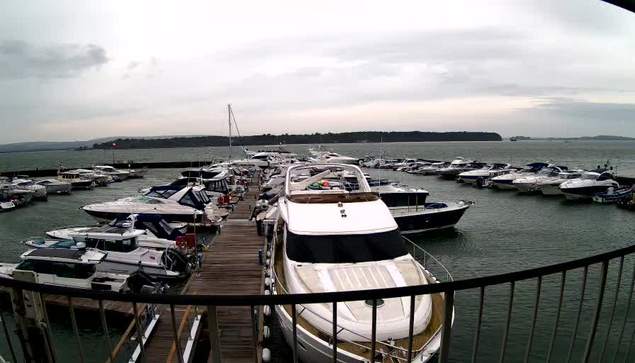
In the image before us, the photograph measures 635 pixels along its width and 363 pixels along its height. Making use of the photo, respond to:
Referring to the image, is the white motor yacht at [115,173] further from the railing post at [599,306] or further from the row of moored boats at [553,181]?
the railing post at [599,306]

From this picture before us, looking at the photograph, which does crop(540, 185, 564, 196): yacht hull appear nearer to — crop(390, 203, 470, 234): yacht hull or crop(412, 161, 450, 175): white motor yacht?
crop(390, 203, 470, 234): yacht hull

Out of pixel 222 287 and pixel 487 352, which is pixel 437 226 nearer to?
pixel 487 352

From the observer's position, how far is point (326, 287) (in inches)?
289

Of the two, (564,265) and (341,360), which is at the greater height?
(564,265)

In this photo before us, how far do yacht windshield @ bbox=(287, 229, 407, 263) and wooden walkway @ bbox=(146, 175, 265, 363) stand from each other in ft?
7.89

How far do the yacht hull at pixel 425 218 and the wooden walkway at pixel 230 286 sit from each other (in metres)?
8.82


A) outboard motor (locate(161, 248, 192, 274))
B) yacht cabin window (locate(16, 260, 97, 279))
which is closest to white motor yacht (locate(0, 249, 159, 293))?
yacht cabin window (locate(16, 260, 97, 279))

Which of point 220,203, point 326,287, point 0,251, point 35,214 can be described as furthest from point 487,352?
point 35,214

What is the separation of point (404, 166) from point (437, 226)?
42.3m

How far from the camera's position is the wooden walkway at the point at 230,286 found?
8.25m

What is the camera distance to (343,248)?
27.7 ft

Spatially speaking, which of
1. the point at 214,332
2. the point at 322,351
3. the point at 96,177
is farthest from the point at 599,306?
the point at 96,177

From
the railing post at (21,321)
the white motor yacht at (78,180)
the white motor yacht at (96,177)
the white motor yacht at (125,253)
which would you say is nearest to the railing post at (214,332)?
the railing post at (21,321)

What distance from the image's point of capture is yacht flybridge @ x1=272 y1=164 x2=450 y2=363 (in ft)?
20.5
